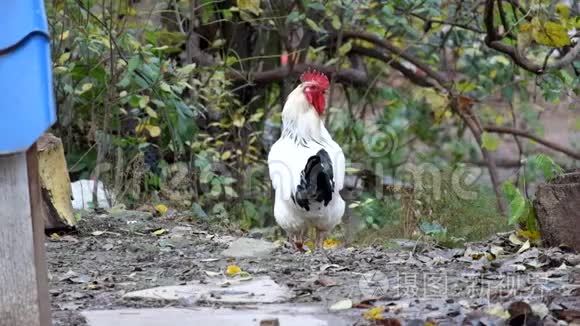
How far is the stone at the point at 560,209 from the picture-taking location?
537cm

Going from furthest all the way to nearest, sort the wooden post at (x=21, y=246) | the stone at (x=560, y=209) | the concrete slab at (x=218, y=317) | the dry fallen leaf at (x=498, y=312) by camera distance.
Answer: the stone at (x=560, y=209)
the concrete slab at (x=218, y=317)
the dry fallen leaf at (x=498, y=312)
the wooden post at (x=21, y=246)

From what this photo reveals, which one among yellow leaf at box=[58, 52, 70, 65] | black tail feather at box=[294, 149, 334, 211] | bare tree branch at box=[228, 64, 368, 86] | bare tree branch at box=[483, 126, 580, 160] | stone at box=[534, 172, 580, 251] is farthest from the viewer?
bare tree branch at box=[228, 64, 368, 86]

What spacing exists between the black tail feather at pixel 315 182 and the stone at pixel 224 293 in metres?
1.71

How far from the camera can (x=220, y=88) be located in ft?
28.1

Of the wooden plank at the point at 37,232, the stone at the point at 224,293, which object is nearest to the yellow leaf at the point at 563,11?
the stone at the point at 224,293

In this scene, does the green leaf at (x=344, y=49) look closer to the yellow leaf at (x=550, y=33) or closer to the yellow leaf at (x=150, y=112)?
the yellow leaf at (x=150, y=112)

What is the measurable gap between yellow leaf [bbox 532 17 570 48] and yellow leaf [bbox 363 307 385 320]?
3.45 meters

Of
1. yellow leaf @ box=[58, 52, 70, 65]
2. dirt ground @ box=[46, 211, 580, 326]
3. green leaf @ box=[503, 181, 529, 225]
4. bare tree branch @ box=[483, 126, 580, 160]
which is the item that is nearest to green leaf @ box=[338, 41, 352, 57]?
bare tree branch @ box=[483, 126, 580, 160]

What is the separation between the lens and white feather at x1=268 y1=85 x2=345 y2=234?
6793mm

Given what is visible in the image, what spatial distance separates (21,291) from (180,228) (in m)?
3.21

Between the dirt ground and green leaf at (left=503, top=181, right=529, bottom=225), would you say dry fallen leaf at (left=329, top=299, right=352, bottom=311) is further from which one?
green leaf at (left=503, top=181, right=529, bottom=225)

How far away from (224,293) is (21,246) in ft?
4.26

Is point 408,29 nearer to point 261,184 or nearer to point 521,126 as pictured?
point 261,184

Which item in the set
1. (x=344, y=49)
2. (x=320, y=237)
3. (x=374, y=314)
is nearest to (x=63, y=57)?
(x=320, y=237)
